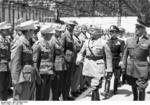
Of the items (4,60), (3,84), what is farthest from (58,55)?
(3,84)

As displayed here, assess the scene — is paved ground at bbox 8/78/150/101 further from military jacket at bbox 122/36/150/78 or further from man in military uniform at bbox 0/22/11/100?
military jacket at bbox 122/36/150/78

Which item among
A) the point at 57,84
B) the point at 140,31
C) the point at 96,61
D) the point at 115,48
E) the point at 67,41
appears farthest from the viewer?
the point at 115,48

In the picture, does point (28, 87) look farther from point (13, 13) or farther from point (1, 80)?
point (13, 13)

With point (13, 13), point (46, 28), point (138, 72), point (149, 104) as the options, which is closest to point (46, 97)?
point (46, 28)

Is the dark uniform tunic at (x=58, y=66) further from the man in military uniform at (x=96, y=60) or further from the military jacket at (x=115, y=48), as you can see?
the military jacket at (x=115, y=48)

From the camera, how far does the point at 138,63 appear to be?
725 centimetres

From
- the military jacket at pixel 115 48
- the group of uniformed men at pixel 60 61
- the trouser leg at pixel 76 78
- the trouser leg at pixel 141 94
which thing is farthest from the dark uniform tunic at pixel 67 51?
the trouser leg at pixel 141 94

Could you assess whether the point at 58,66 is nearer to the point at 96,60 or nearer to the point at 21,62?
the point at 96,60

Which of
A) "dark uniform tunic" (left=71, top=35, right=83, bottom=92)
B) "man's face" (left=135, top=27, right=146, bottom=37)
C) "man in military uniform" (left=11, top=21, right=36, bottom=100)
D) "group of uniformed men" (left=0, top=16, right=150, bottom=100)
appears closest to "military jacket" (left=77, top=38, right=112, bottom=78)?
"group of uniformed men" (left=0, top=16, right=150, bottom=100)

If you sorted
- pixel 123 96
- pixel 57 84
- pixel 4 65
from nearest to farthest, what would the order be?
1. pixel 4 65
2. pixel 57 84
3. pixel 123 96

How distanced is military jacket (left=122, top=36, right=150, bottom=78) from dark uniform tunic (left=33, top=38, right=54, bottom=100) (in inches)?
56.4

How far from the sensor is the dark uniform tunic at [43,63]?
276 inches

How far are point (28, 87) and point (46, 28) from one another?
1.44 meters

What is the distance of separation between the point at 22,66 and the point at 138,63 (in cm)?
239
